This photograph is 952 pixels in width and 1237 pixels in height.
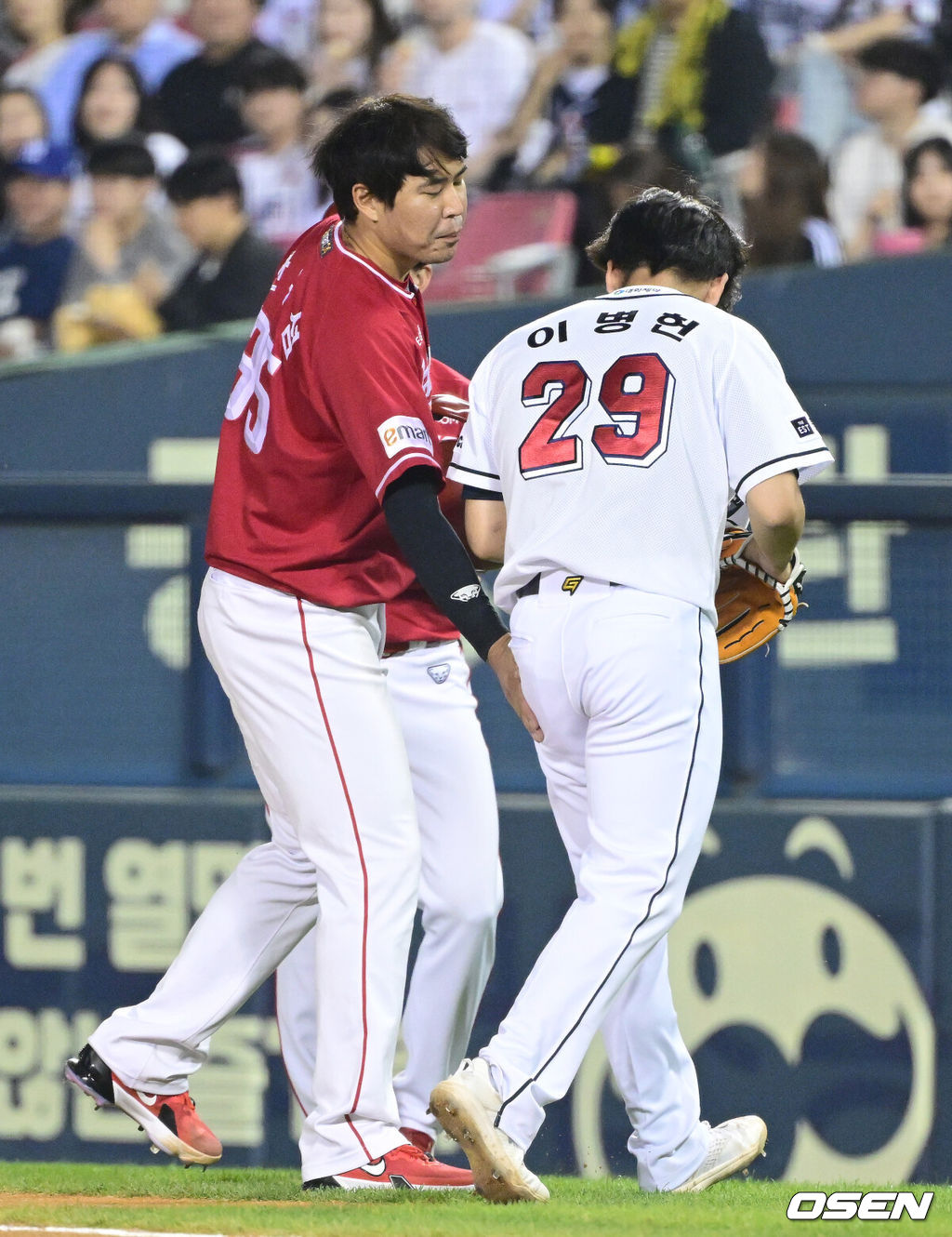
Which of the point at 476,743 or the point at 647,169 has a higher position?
the point at 647,169

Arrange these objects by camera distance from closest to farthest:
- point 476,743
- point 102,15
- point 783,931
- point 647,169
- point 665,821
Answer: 1. point 665,821
2. point 476,743
3. point 783,931
4. point 647,169
5. point 102,15

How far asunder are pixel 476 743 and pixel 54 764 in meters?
1.49

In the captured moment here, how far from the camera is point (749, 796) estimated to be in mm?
3902

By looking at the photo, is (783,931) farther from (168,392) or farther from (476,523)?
(168,392)

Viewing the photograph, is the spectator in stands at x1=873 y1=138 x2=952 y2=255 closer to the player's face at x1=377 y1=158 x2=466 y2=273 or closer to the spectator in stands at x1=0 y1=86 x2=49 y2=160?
the spectator in stands at x1=0 y1=86 x2=49 y2=160

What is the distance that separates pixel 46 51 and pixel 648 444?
542 centimetres

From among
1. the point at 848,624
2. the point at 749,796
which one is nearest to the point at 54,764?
the point at 749,796

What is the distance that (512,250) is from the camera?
6.14 metres

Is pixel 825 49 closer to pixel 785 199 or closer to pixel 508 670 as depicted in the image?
pixel 785 199

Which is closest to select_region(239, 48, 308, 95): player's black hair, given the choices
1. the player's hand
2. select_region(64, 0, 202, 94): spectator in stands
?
select_region(64, 0, 202, 94): spectator in stands

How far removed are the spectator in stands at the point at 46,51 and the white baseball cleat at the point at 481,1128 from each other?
5.45 m

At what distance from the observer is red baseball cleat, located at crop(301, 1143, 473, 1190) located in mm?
2576

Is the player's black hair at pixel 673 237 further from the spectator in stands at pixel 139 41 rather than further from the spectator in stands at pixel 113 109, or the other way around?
the spectator in stands at pixel 139 41

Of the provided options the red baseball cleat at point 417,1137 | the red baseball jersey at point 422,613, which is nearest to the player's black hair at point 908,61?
the red baseball jersey at point 422,613
